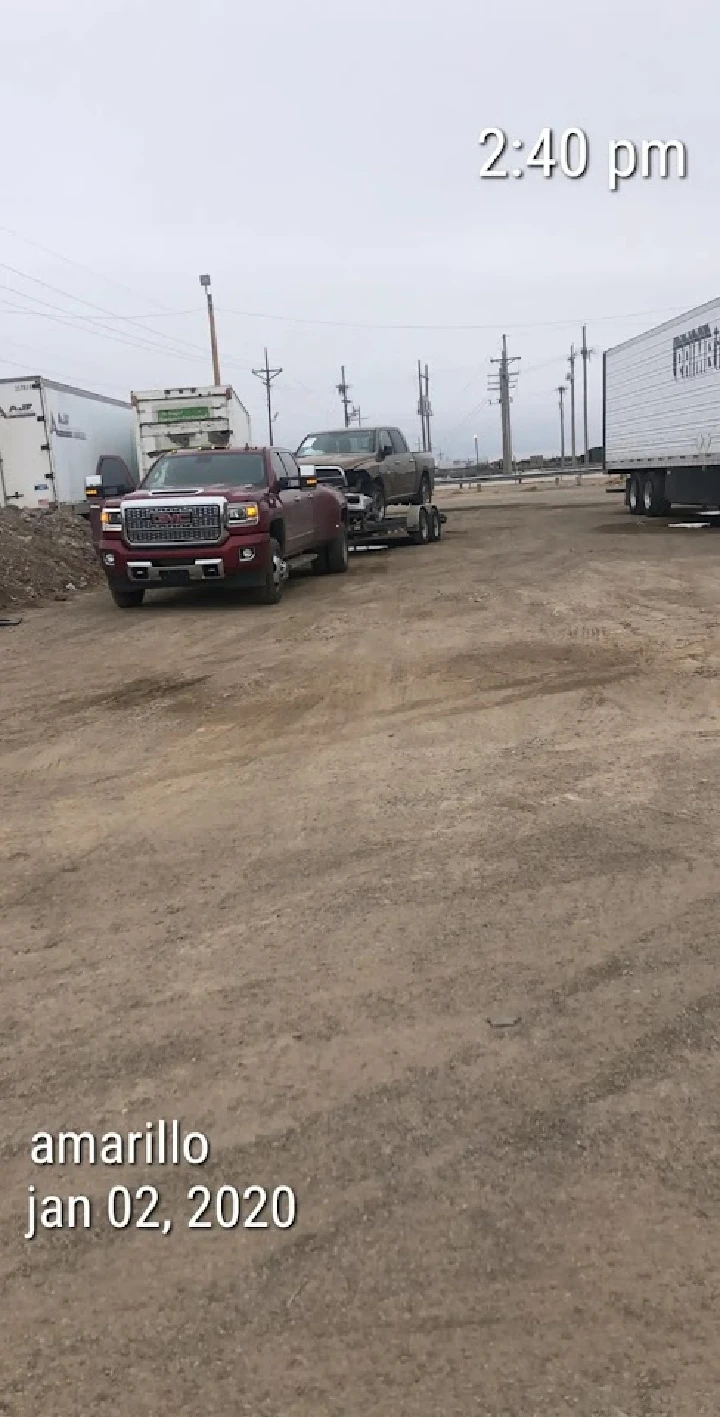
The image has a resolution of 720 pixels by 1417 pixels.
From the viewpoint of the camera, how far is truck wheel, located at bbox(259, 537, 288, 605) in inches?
495

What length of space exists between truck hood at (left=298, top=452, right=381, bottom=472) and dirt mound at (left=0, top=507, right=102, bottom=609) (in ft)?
13.6

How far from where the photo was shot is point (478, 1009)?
3.36m

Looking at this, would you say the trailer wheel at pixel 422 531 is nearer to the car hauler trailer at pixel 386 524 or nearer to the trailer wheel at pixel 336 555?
the car hauler trailer at pixel 386 524

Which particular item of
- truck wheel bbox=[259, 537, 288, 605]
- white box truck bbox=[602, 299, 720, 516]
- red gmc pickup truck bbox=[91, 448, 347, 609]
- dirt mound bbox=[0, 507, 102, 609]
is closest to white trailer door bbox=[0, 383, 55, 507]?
dirt mound bbox=[0, 507, 102, 609]

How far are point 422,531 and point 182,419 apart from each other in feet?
19.9

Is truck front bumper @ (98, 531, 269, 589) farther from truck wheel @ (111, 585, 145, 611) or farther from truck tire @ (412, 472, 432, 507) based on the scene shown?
truck tire @ (412, 472, 432, 507)

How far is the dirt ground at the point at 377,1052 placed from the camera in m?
2.18

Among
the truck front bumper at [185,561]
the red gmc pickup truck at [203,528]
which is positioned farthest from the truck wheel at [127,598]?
the truck front bumper at [185,561]

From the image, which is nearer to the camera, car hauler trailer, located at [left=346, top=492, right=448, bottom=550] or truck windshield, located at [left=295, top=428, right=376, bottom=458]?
car hauler trailer, located at [left=346, top=492, right=448, bottom=550]

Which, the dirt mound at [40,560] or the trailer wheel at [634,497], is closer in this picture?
the dirt mound at [40,560]

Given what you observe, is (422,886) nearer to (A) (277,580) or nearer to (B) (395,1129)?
(B) (395,1129)

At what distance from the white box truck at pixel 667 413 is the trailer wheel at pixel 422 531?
6.41 meters

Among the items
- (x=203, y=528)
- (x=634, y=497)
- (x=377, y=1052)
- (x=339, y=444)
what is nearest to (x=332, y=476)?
(x=339, y=444)

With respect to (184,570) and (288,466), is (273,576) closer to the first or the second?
(184,570)
